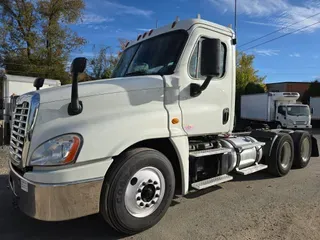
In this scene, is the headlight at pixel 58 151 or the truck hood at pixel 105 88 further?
the truck hood at pixel 105 88

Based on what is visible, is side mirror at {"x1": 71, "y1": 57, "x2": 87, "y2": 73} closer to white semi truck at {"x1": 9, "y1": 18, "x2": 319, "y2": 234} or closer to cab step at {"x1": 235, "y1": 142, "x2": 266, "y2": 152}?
white semi truck at {"x1": 9, "y1": 18, "x2": 319, "y2": 234}

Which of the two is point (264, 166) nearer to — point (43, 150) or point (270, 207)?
point (270, 207)

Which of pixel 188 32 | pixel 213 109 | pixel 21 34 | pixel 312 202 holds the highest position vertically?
pixel 21 34

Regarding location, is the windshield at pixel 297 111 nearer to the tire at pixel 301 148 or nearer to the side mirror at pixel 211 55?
the tire at pixel 301 148

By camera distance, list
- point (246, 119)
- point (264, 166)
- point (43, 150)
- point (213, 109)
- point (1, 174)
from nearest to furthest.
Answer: point (43, 150) < point (213, 109) < point (264, 166) < point (1, 174) < point (246, 119)

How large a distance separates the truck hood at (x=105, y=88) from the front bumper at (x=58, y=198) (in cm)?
96

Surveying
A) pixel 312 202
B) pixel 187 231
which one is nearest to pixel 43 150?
pixel 187 231

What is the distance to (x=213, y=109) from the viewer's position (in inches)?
190

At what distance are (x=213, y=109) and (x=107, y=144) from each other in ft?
6.58

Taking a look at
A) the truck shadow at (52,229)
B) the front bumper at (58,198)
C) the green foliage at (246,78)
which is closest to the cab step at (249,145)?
the truck shadow at (52,229)

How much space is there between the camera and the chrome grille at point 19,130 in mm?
3529

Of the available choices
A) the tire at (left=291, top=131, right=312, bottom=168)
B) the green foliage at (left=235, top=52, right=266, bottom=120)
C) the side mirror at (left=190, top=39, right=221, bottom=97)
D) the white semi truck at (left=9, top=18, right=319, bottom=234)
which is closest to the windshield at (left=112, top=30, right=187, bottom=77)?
the white semi truck at (left=9, top=18, right=319, bottom=234)

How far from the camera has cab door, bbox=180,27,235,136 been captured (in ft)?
14.4

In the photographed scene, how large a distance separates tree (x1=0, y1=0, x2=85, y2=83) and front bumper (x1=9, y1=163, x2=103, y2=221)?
2699 cm
